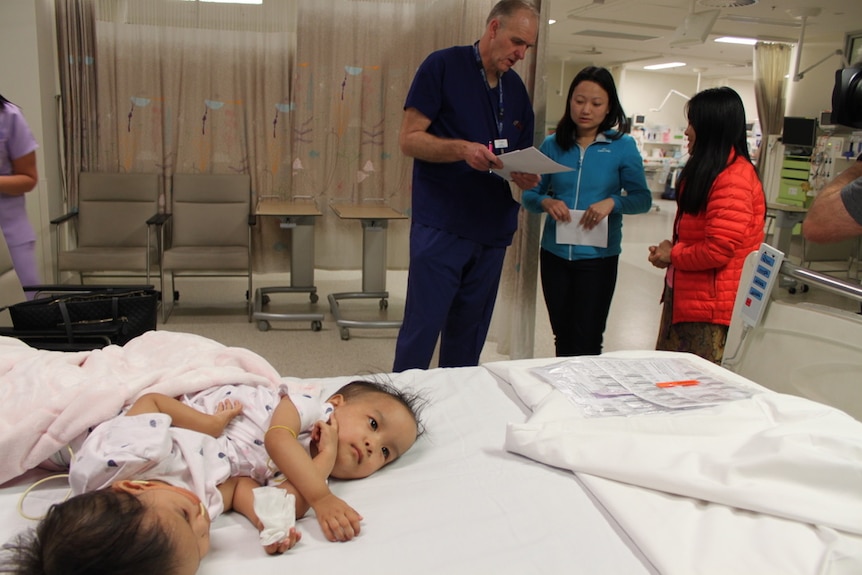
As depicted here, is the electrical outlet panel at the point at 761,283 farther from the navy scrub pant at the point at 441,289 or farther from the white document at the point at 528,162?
the navy scrub pant at the point at 441,289

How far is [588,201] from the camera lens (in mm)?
2512

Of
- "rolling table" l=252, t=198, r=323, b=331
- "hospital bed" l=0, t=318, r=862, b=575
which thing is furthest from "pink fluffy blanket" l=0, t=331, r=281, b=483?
"rolling table" l=252, t=198, r=323, b=331

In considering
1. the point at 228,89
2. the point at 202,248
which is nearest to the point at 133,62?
the point at 228,89

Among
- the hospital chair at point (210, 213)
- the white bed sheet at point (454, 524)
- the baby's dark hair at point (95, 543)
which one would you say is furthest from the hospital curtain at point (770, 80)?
the baby's dark hair at point (95, 543)

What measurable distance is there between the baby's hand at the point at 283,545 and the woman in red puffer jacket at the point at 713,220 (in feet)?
5.44

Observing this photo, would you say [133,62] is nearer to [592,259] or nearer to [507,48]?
[507,48]

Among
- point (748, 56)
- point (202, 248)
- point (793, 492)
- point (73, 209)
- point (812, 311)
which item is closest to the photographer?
point (793, 492)

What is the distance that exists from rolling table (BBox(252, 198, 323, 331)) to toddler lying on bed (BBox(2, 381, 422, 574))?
2573mm

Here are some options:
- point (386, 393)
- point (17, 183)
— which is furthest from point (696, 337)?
point (17, 183)

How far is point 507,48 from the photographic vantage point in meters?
2.26

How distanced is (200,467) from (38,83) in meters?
3.97

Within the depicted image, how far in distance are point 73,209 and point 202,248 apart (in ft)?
3.55

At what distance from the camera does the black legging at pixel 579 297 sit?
2523 mm

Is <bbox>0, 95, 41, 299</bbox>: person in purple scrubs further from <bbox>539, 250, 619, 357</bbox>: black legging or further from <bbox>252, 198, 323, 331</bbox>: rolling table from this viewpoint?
<bbox>539, 250, 619, 357</bbox>: black legging
